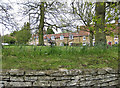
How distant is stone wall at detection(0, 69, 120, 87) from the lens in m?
2.35

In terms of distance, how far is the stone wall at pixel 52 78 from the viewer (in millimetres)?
2354

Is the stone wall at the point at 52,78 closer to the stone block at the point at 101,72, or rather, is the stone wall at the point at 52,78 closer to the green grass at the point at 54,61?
the stone block at the point at 101,72

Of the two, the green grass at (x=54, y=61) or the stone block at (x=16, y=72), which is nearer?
the stone block at (x=16, y=72)

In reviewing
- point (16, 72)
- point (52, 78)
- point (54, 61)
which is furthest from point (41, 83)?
point (54, 61)

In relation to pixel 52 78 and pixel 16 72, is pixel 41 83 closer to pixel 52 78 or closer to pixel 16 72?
pixel 52 78

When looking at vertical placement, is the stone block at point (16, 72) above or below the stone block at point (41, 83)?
above

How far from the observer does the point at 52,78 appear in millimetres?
2424

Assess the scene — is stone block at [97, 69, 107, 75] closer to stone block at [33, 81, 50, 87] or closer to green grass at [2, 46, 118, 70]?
green grass at [2, 46, 118, 70]

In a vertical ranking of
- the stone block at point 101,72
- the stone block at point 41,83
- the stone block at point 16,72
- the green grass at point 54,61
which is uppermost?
the green grass at point 54,61

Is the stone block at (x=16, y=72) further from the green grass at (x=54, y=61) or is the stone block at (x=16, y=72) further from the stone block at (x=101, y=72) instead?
the stone block at (x=101, y=72)

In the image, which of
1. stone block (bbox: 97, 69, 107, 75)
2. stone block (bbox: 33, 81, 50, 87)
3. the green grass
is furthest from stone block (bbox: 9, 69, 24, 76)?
stone block (bbox: 97, 69, 107, 75)

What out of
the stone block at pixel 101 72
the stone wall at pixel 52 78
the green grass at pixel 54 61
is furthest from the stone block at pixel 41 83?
the stone block at pixel 101 72

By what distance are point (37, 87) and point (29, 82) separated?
22 centimetres

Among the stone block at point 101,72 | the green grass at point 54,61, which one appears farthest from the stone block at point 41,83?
the stone block at point 101,72
